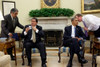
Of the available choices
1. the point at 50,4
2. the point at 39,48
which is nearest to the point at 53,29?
the point at 50,4

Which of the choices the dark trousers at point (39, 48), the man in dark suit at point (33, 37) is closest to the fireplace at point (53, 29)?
the man in dark suit at point (33, 37)

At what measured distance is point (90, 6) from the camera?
6250 millimetres

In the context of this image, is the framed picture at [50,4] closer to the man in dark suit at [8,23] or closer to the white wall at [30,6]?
the white wall at [30,6]

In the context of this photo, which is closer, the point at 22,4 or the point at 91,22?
the point at 91,22

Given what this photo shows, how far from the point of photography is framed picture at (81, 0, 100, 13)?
6.15 metres

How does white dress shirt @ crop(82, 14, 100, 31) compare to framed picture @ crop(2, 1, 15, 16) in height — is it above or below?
below

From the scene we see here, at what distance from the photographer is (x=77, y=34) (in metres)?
4.35

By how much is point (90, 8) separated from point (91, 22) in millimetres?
1980

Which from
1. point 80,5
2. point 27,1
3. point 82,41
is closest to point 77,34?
point 82,41

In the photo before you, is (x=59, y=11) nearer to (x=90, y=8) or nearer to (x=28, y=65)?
(x=90, y=8)

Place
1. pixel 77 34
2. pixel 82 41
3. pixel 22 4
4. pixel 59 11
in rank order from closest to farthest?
pixel 82 41 → pixel 77 34 → pixel 59 11 → pixel 22 4

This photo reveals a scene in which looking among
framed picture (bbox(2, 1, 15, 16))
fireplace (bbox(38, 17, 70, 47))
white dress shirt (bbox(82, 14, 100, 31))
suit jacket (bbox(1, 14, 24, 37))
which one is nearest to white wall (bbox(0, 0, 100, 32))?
framed picture (bbox(2, 1, 15, 16))

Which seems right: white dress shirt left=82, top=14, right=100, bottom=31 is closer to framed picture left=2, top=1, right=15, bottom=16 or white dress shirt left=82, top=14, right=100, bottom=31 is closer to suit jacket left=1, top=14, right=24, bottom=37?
suit jacket left=1, top=14, right=24, bottom=37

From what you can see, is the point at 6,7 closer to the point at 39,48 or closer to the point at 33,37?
the point at 33,37
